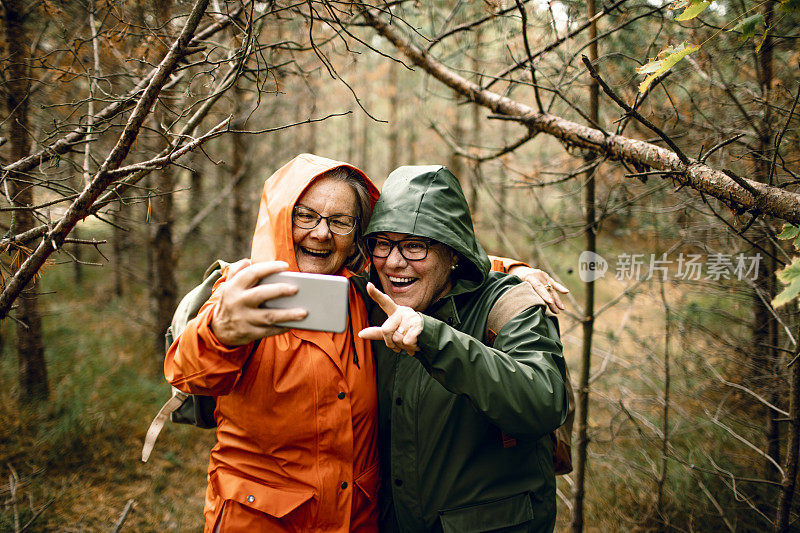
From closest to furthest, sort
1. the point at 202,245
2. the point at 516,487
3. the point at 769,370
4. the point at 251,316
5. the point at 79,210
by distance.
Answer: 1. the point at 251,316
2. the point at 79,210
3. the point at 516,487
4. the point at 769,370
5. the point at 202,245

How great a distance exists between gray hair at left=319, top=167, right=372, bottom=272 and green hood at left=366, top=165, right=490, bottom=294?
5 centimetres

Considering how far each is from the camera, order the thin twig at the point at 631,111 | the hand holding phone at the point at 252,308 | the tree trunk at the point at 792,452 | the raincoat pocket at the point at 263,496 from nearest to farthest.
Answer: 1. the hand holding phone at the point at 252,308
2. the thin twig at the point at 631,111
3. the raincoat pocket at the point at 263,496
4. the tree trunk at the point at 792,452

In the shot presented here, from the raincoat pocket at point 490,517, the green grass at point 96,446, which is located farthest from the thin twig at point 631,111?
the green grass at point 96,446

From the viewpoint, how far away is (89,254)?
34.2 feet

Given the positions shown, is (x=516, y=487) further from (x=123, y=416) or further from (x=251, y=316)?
(x=123, y=416)

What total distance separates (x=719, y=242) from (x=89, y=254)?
1216 cm

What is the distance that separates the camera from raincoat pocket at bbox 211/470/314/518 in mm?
1804

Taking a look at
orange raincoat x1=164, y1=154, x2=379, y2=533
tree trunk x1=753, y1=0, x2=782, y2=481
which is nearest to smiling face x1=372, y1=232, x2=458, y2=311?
orange raincoat x1=164, y1=154, x2=379, y2=533

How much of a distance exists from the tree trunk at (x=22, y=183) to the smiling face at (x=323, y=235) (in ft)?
3.79

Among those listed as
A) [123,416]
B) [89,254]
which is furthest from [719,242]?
[89,254]

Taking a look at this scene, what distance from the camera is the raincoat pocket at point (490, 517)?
1.85 meters

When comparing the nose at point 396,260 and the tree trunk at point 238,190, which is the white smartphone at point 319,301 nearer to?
the nose at point 396,260

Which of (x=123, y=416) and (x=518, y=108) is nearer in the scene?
(x=518, y=108)

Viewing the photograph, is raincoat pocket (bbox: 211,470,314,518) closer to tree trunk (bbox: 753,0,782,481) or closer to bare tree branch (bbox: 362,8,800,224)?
bare tree branch (bbox: 362,8,800,224)
